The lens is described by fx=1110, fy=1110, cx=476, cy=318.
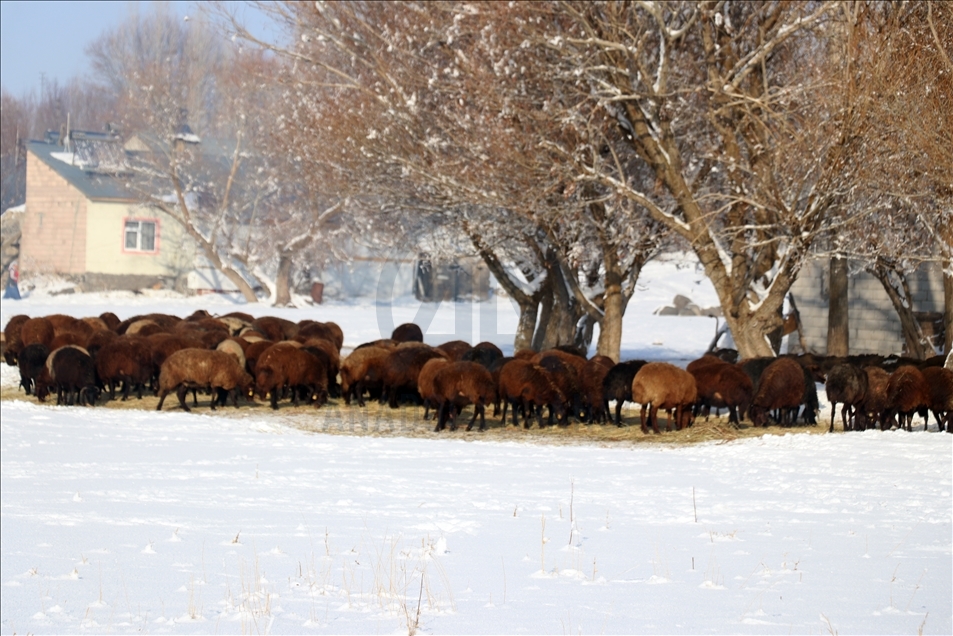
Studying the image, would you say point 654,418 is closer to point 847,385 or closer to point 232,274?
point 847,385

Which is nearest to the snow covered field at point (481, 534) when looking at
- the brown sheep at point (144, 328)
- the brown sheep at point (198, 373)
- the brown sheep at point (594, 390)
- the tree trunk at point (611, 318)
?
the brown sheep at point (594, 390)

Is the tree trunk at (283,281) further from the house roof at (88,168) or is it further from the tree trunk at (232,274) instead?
the house roof at (88,168)

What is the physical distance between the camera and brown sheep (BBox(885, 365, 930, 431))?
13570mm

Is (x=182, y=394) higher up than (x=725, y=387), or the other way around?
(x=725, y=387)

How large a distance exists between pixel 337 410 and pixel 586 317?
26.3 ft

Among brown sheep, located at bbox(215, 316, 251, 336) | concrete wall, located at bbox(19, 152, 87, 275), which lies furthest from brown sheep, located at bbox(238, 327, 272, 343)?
concrete wall, located at bbox(19, 152, 87, 275)

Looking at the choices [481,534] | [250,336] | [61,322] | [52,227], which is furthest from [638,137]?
[52,227]

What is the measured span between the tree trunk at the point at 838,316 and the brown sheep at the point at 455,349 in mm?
7613

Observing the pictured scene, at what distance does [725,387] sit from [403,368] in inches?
→ 194

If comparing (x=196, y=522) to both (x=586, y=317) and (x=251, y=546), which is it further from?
(x=586, y=317)

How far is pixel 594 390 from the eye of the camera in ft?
51.2

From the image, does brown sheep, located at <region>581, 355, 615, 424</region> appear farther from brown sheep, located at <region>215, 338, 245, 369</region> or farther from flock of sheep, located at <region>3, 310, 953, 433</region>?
brown sheep, located at <region>215, 338, 245, 369</region>

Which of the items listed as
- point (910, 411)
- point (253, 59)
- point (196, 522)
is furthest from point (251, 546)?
point (253, 59)

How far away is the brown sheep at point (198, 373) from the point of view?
16.2 m
